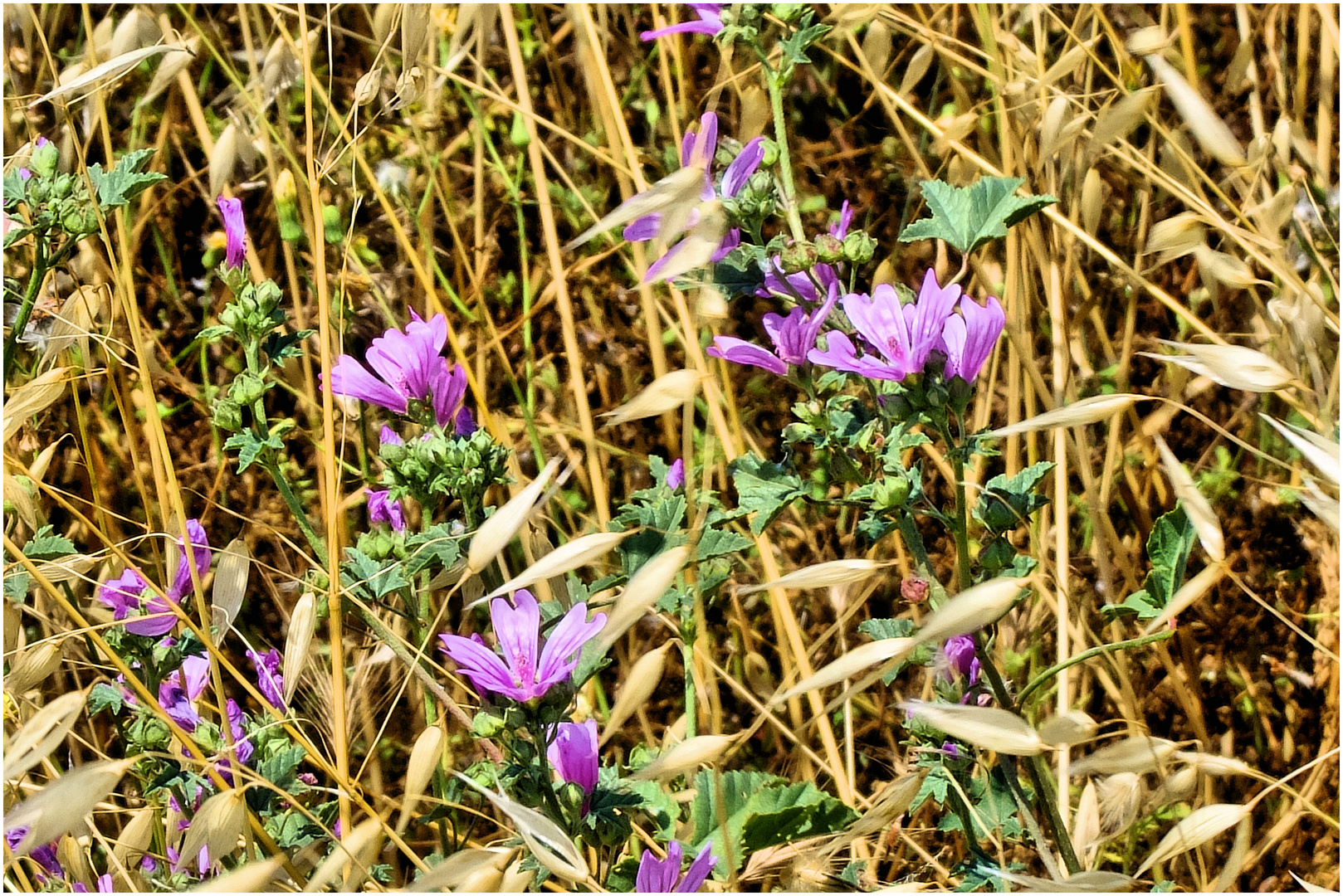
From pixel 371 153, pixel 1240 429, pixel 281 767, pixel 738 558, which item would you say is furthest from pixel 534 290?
pixel 1240 429

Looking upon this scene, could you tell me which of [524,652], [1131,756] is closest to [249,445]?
[524,652]

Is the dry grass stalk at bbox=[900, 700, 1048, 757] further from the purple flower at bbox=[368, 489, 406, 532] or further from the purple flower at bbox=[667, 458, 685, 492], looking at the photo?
the purple flower at bbox=[368, 489, 406, 532]

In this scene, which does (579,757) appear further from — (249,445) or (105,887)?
(105,887)

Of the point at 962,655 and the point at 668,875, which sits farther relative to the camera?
the point at 962,655

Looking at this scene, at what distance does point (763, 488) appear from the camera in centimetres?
73

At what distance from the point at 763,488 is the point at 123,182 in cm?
57

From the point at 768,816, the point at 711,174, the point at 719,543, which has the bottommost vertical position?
the point at 768,816

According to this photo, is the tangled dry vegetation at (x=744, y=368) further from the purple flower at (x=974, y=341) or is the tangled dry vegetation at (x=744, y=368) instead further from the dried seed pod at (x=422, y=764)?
the purple flower at (x=974, y=341)

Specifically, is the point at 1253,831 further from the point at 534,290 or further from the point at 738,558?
the point at 534,290

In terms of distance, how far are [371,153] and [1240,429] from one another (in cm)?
122

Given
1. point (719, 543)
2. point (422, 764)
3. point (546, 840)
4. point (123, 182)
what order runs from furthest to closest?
point (123, 182) < point (719, 543) < point (422, 764) < point (546, 840)

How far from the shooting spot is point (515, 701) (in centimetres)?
69

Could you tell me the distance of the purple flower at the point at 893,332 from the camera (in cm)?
67

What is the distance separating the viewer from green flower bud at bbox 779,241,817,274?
686mm
